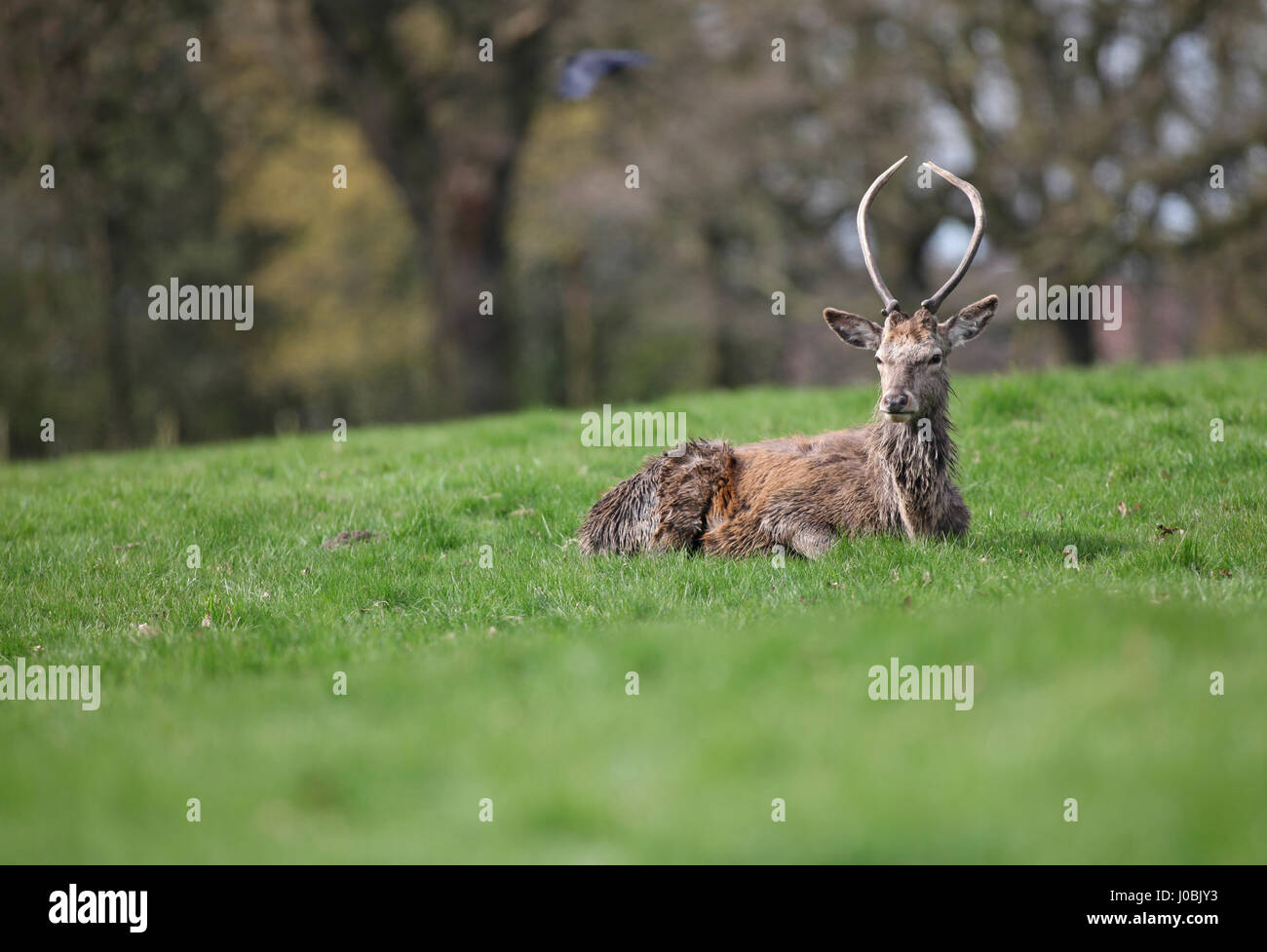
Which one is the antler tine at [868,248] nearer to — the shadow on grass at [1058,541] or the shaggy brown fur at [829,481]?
the shaggy brown fur at [829,481]

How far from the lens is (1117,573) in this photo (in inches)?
272

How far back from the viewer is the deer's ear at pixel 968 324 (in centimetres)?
779

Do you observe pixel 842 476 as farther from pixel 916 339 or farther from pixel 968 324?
pixel 968 324

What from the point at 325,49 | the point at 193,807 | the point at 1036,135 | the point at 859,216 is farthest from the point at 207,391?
the point at 193,807

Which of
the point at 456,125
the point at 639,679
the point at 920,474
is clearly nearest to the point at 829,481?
the point at 920,474

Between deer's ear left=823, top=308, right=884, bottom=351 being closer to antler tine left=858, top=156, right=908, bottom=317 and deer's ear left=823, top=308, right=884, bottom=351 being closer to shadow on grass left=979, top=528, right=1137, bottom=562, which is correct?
antler tine left=858, top=156, right=908, bottom=317

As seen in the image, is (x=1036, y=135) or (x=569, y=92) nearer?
(x=569, y=92)

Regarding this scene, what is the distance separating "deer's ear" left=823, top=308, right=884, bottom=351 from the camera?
7930 millimetres

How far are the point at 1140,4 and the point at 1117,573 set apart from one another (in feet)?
59.2

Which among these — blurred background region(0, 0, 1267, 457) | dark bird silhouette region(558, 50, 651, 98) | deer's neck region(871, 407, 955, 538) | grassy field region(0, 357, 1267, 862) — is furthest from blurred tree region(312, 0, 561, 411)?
deer's neck region(871, 407, 955, 538)

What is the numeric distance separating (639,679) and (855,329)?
12.6 feet

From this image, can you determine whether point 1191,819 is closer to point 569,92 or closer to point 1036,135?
point 569,92
